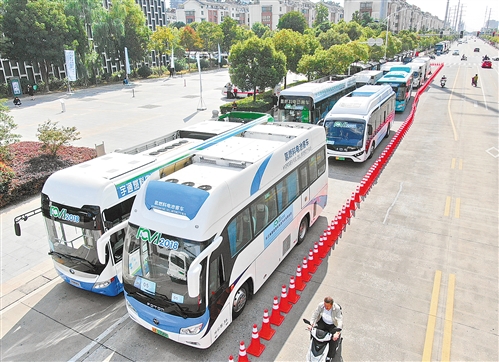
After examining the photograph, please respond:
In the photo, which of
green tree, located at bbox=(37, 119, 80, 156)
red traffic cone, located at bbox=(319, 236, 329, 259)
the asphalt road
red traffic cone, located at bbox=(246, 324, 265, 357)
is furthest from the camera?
green tree, located at bbox=(37, 119, 80, 156)

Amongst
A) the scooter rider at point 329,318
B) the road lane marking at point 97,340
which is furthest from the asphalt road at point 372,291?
the scooter rider at point 329,318

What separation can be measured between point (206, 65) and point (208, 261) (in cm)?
6490

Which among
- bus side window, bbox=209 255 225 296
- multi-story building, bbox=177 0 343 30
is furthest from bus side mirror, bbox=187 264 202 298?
multi-story building, bbox=177 0 343 30

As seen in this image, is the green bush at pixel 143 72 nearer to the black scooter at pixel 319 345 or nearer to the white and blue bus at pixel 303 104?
the white and blue bus at pixel 303 104

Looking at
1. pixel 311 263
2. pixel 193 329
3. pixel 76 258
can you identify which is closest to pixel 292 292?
pixel 311 263

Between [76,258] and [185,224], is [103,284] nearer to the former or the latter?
[76,258]

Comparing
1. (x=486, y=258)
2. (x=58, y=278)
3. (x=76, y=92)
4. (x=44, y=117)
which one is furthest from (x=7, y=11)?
(x=486, y=258)

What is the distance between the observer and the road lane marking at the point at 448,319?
7.21 meters

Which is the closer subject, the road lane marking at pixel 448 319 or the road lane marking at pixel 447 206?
the road lane marking at pixel 448 319

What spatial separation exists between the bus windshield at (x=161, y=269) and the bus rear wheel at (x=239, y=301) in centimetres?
132

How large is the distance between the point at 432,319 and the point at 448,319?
0.35 meters

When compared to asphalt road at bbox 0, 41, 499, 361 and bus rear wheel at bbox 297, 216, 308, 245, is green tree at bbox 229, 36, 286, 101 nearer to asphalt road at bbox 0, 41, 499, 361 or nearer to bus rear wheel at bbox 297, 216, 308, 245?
asphalt road at bbox 0, 41, 499, 361

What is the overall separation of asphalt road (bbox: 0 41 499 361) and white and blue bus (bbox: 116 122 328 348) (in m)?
0.84

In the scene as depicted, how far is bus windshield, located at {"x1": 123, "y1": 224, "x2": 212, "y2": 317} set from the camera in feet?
21.2
